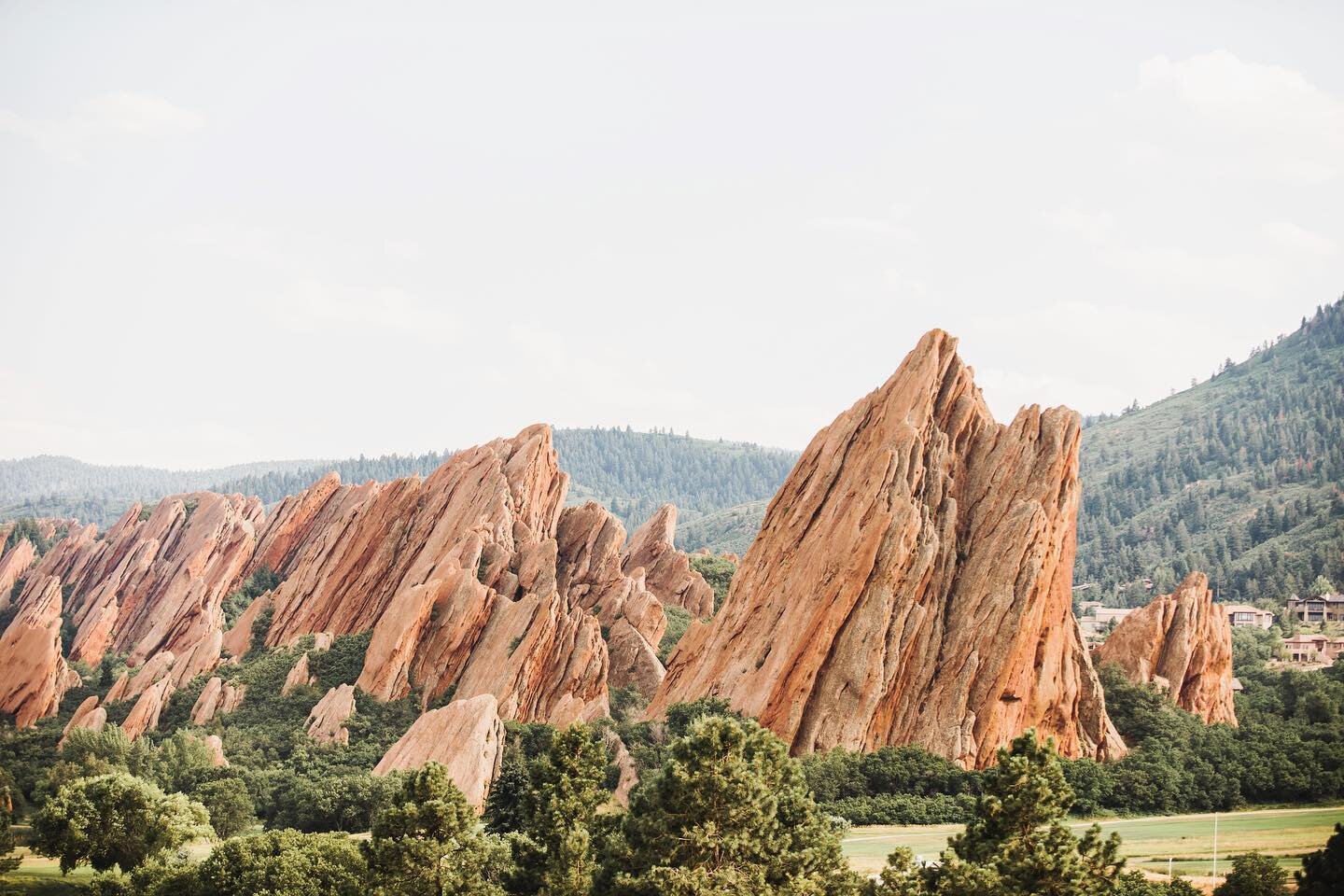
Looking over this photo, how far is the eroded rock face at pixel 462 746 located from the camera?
67.6 meters

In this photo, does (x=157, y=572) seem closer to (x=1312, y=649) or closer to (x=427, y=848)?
(x=1312, y=649)

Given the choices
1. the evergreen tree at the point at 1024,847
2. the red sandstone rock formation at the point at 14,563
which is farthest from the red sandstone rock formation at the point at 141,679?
the evergreen tree at the point at 1024,847

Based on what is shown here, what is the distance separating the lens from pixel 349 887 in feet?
140

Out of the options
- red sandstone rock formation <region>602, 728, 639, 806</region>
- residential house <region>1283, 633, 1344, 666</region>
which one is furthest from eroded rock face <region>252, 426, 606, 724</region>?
residential house <region>1283, 633, 1344, 666</region>

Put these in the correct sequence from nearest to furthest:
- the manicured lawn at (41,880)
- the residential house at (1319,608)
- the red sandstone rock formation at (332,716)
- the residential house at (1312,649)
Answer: the manicured lawn at (41,880), the red sandstone rock formation at (332,716), the residential house at (1312,649), the residential house at (1319,608)

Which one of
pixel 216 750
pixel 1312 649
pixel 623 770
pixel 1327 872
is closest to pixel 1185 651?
pixel 1312 649

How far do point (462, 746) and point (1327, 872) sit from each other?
155ft

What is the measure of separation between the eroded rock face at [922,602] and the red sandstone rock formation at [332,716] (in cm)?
2578

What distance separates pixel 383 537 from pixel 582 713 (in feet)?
115

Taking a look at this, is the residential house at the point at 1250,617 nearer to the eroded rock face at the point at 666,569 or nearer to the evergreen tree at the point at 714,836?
the eroded rock face at the point at 666,569

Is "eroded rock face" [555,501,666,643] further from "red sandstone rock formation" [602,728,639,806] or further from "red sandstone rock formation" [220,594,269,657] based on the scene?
"red sandstone rock formation" [602,728,639,806]

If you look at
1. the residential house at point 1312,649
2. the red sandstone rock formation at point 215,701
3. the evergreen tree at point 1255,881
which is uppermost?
the residential house at point 1312,649

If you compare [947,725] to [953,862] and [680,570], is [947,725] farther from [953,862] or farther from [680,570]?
[680,570]

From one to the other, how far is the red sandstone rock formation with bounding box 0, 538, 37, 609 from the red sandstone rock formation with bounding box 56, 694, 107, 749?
7254 cm
